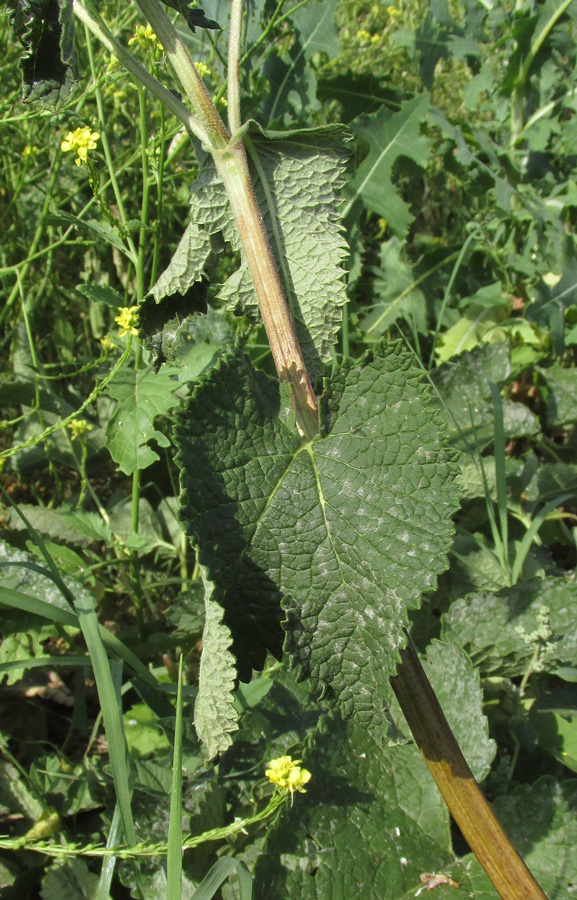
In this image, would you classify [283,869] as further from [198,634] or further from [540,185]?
[540,185]

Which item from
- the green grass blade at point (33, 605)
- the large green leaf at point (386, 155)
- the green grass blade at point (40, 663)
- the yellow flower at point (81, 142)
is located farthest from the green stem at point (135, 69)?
the large green leaf at point (386, 155)

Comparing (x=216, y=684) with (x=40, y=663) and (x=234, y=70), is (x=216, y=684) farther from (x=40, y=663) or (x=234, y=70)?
(x=234, y=70)

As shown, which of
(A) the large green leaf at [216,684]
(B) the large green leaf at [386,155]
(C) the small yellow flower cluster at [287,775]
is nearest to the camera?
(A) the large green leaf at [216,684]

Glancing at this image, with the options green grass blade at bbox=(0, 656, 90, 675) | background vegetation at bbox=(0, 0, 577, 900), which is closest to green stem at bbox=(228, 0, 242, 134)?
background vegetation at bbox=(0, 0, 577, 900)

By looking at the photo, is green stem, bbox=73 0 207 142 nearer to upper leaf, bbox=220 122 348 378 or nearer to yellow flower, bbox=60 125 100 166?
upper leaf, bbox=220 122 348 378

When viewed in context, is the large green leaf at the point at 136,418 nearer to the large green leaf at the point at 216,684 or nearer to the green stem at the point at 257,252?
the green stem at the point at 257,252

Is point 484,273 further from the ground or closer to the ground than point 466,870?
further from the ground

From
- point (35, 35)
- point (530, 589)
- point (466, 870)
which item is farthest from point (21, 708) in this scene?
point (35, 35)
